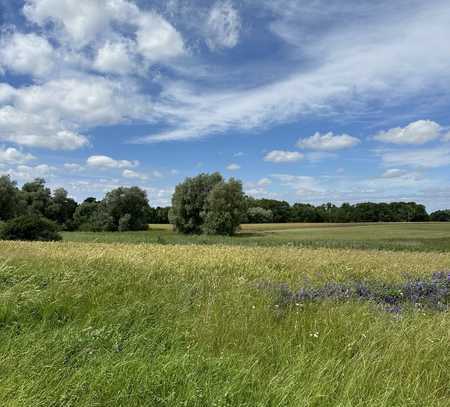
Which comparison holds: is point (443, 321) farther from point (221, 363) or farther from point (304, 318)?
point (221, 363)

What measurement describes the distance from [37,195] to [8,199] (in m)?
18.0

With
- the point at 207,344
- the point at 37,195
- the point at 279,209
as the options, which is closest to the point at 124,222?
the point at 37,195

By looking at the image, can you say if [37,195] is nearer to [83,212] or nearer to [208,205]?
[83,212]

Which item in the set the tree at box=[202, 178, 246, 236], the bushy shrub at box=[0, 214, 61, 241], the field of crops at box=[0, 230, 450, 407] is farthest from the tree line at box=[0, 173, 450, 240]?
the field of crops at box=[0, 230, 450, 407]

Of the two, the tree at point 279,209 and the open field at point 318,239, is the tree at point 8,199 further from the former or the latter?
the tree at point 279,209

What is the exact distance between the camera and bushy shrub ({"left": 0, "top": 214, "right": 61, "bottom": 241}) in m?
31.8

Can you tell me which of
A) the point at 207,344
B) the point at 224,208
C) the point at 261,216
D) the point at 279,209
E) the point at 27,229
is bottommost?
the point at 207,344

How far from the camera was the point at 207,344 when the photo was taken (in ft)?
13.9

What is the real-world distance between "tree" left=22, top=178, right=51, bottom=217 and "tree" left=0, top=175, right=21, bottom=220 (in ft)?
42.9

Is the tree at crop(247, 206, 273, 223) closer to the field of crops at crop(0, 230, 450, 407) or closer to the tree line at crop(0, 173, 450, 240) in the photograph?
the tree line at crop(0, 173, 450, 240)

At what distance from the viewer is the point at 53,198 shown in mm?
82688

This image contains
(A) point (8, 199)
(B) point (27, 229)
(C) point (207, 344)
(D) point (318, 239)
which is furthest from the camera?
(A) point (8, 199)

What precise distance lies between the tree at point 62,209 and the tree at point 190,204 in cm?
2647

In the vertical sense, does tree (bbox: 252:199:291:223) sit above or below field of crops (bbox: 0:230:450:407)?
above
